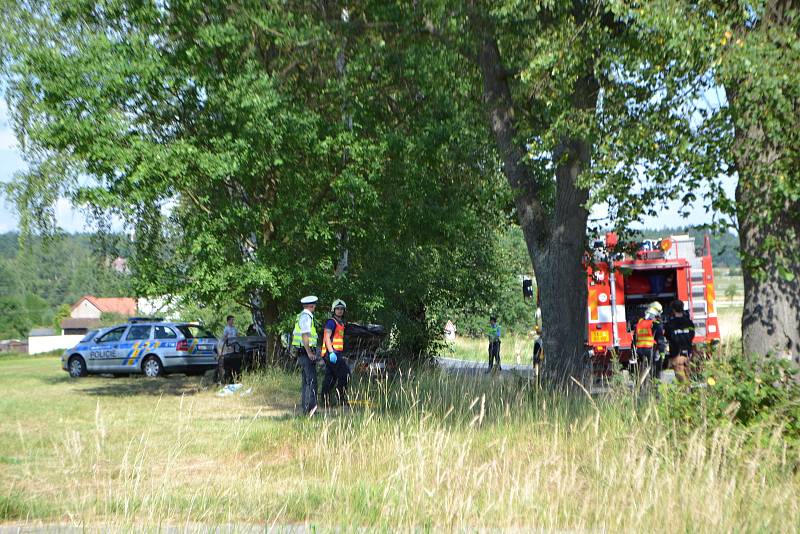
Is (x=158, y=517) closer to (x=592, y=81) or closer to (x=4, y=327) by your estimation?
(x=592, y=81)

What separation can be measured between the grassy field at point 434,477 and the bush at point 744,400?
0.21 m

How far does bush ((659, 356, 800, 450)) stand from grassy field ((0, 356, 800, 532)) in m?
0.21

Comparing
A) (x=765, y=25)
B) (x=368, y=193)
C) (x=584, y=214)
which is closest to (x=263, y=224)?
(x=368, y=193)

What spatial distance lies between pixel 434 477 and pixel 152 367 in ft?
69.1

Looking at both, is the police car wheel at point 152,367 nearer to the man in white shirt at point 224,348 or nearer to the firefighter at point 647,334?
the man in white shirt at point 224,348

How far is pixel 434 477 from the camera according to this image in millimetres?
5844

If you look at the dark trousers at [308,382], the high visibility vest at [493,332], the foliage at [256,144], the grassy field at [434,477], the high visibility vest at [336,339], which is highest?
the foliage at [256,144]

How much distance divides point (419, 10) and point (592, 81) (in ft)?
10.7

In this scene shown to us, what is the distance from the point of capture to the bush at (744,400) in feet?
23.5

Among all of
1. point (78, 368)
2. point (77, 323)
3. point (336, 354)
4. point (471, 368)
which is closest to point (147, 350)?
point (78, 368)

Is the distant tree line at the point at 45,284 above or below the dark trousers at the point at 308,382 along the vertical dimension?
above

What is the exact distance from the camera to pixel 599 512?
534 cm

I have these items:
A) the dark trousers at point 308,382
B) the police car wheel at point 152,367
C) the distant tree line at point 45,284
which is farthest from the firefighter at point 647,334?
the police car wheel at point 152,367

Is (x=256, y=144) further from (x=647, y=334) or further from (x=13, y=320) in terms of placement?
(x=13, y=320)
